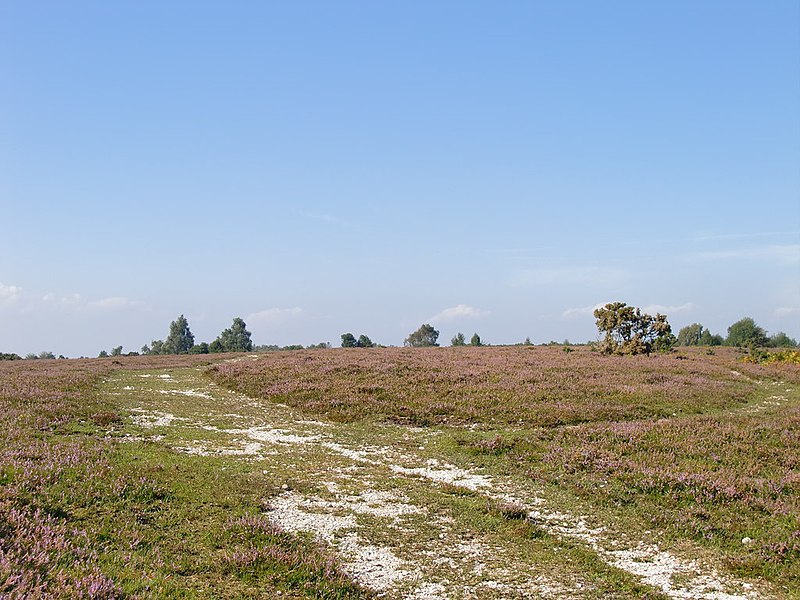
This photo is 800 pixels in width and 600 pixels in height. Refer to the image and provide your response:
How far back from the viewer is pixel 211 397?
32219 millimetres

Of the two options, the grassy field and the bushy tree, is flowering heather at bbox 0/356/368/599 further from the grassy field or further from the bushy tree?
the bushy tree

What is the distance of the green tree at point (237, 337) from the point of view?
387ft

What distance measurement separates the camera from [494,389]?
31.0 m

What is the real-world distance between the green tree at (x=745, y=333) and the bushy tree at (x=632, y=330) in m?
35.2

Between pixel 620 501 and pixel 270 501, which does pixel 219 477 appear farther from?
pixel 620 501

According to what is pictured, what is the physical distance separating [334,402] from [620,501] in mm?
16327

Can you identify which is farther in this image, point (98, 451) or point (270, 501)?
point (98, 451)

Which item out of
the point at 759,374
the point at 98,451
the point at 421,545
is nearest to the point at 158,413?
the point at 98,451

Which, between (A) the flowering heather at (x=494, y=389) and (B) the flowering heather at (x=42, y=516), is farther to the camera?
(A) the flowering heather at (x=494, y=389)

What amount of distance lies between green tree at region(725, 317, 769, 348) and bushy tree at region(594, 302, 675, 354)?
35233 mm

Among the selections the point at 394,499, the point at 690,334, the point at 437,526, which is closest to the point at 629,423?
the point at 394,499

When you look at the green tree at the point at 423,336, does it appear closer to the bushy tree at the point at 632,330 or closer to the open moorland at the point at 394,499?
the bushy tree at the point at 632,330

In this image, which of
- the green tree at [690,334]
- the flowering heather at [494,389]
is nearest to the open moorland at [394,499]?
the flowering heather at [494,389]

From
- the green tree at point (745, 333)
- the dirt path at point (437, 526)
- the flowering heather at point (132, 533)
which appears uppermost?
the green tree at point (745, 333)
